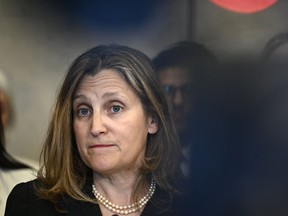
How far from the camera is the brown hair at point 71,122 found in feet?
2.60

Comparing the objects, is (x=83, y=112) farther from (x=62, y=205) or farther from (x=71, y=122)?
(x=62, y=205)

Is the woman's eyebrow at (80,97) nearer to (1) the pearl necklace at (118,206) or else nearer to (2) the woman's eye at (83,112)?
(2) the woman's eye at (83,112)

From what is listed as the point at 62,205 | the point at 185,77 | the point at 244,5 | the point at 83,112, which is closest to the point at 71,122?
the point at 83,112

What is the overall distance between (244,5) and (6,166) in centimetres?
67

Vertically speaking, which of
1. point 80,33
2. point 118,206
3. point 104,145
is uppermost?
point 80,33

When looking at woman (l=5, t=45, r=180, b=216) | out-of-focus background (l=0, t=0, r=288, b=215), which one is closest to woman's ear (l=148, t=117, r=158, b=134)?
woman (l=5, t=45, r=180, b=216)

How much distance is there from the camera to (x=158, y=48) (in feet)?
2.93

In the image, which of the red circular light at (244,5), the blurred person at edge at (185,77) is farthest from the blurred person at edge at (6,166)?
the red circular light at (244,5)

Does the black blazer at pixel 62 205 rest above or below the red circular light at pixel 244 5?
below

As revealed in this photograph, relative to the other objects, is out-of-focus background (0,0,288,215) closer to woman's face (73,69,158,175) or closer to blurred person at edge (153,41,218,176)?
blurred person at edge (153,41,218,176)

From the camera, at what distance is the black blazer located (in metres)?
0.80

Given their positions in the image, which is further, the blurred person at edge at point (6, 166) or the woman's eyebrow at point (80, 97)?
the blurred person at edge at point (6, 166)

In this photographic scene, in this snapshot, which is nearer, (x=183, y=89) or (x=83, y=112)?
(x=83, y=112)

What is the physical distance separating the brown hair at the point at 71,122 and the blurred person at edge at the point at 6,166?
Answer: 0.36 ft
